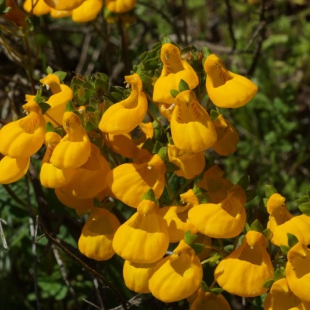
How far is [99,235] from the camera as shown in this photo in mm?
1750

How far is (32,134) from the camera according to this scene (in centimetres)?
171

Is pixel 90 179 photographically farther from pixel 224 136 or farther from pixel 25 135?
pixel 224 136

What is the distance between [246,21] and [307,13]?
1.54ft

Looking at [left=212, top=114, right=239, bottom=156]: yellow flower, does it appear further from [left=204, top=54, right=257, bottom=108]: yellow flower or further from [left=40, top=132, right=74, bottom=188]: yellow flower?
[left=40, top=132, right=74, bottom=188]: yellow flower

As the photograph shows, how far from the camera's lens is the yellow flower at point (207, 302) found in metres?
1.71

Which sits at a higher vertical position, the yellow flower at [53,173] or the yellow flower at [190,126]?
the yellow flower at [190,126]

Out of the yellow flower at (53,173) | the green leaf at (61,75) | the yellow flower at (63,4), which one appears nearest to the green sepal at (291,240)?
the yellow flower at (53,173)

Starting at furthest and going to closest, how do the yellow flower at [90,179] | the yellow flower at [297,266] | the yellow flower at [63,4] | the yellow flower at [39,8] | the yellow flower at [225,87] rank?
the yellow flower at [39,8]
the yellow flower at [63,4]
the yellow flower at [90,179]
the yellow flower at [225,87]
the yellow flower at [297,266]

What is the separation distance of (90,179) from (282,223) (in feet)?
1.74

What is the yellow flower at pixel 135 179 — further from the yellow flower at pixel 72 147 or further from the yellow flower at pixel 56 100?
the yellow flower at pixel 56 100

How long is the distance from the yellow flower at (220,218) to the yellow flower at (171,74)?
298 millimetres

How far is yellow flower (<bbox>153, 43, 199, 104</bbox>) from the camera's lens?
1.65 m

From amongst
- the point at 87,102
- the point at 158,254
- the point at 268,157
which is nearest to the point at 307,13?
the point at 268,157

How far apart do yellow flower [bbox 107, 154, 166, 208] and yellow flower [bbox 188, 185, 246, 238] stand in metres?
0.14
